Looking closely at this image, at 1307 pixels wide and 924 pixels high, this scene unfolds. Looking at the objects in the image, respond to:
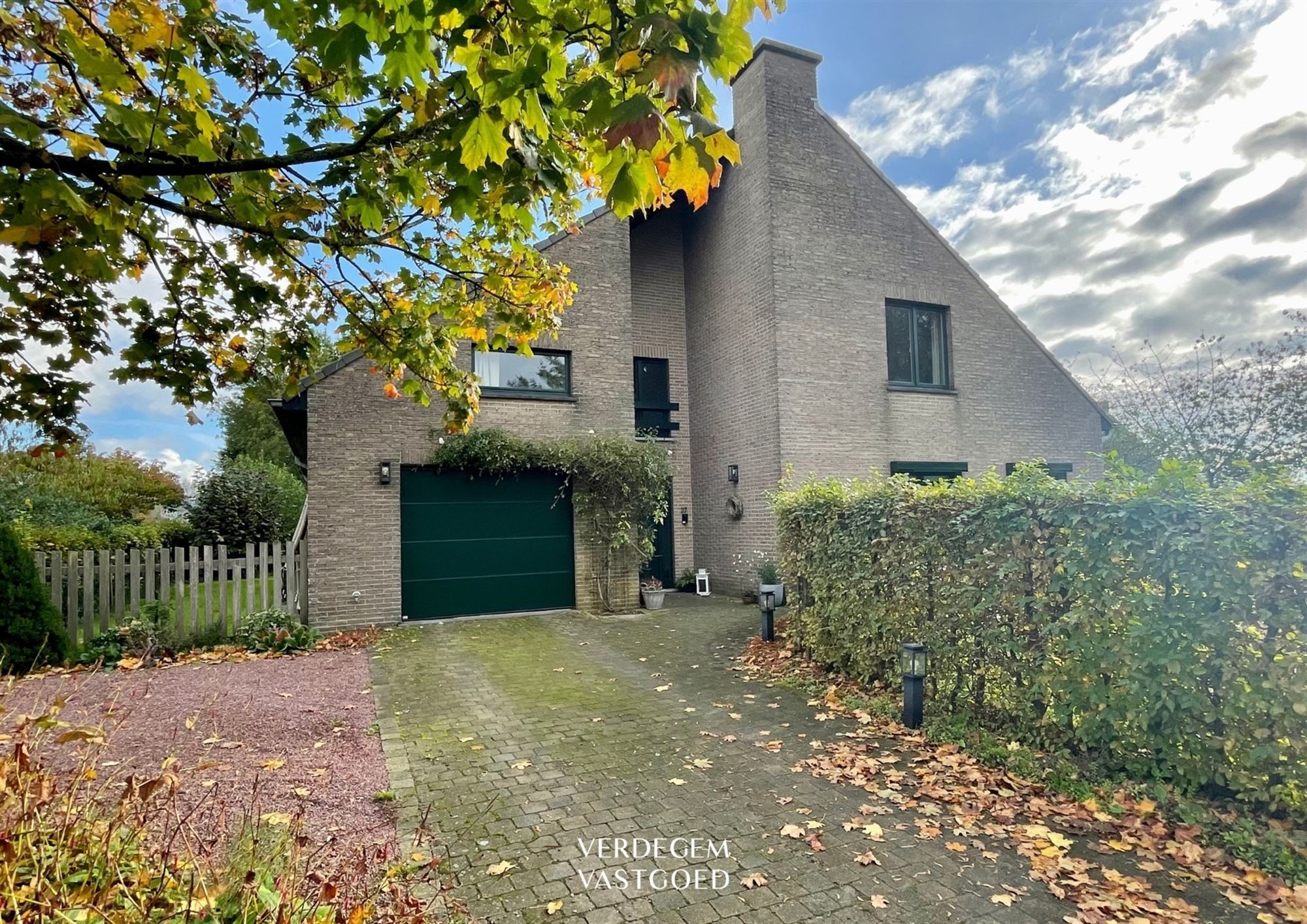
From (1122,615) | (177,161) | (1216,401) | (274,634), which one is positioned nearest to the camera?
(177,161)

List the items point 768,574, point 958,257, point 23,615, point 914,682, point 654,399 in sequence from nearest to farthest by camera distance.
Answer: point 914,682, point 23,615, point 768,574, point 958,257, point 654,399

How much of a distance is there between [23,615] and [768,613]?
8.42m

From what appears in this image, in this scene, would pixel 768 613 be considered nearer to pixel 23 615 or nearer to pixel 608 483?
pixel 608 483

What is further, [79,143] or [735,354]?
[735,354]

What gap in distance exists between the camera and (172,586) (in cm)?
803

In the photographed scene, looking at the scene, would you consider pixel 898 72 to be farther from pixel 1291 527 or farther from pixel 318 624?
pixel 318 624

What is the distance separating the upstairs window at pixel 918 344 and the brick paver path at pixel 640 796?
8.17 m

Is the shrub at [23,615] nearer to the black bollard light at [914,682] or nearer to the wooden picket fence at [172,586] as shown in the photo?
the wooden picket fence at [172,586]

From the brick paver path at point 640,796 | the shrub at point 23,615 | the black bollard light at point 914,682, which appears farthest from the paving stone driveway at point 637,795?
the shrub at point 23,615

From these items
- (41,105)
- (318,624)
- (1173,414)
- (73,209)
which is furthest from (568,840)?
(1173,414)

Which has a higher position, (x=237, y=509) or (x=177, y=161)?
(x=177, y=161)

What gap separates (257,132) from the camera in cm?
354

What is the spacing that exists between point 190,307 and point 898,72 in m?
10.3

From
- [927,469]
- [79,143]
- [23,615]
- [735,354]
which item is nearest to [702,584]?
[735,354]
